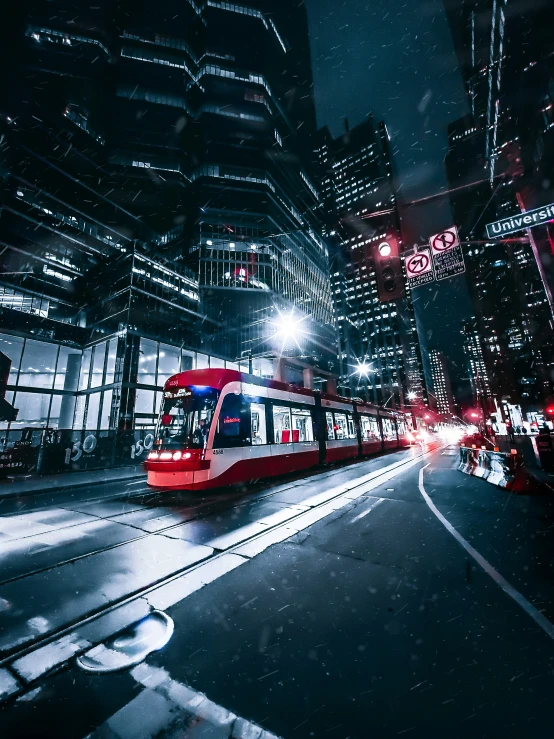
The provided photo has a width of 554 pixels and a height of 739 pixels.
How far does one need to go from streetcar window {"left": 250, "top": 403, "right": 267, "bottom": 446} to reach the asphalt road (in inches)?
163

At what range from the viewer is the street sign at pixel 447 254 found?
8.09 meters

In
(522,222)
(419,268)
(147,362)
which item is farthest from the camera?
(147,362)

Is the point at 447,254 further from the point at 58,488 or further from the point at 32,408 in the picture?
the point at 32,408

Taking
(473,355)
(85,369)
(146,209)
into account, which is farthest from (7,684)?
(473,355)

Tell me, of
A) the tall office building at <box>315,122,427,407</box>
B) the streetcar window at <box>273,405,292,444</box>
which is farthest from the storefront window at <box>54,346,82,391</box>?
the tall office building at <box>315,122,427,407</box>

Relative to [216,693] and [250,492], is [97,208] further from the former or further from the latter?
[216,693]

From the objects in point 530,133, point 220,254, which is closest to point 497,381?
point 530,133

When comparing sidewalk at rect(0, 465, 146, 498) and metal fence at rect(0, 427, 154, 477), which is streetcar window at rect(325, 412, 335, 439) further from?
metal fence at rect(0, 427, 154, 477)

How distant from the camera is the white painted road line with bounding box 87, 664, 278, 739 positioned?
5.81 ft

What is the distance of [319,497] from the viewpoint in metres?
8.41

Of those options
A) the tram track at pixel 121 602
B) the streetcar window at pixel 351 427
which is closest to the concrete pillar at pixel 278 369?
the streetcar window at pixel 351 427

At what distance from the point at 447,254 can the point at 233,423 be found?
812 cm

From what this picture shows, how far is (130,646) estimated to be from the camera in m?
2.63

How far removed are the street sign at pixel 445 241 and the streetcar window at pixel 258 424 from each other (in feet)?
24.5
